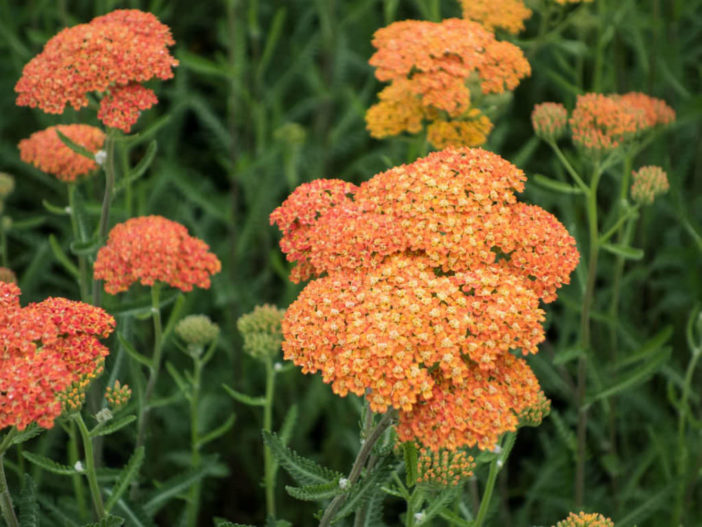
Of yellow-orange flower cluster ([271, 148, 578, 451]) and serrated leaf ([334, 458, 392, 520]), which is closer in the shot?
yellow-orange flower cluster ([271, 148, 578, 451])

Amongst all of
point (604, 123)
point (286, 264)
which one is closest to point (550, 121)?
point (604, 123)

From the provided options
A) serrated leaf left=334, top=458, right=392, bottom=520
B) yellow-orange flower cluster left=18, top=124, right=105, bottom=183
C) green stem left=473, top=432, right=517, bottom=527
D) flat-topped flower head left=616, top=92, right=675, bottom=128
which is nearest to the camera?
serrated leaf left=334, top=458, right=392, bottom=520

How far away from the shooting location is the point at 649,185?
279cm

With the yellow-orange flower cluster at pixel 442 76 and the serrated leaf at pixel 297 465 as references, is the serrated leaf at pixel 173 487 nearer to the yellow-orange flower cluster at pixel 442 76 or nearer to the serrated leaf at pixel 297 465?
the serrated leaf at pixel 297 465

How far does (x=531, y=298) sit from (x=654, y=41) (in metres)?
2.17

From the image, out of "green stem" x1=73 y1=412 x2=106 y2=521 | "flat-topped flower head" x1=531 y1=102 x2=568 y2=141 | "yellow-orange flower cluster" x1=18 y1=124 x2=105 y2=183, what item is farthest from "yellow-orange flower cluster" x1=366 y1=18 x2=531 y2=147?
"green stem" x1=73 y1=412 x2=106 y2=521

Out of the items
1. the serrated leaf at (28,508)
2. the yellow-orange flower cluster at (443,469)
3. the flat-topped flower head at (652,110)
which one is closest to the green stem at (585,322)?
the flat-topped flower head at (652,110)

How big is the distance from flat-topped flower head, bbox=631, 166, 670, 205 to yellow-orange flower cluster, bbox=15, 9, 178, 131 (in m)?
1.64

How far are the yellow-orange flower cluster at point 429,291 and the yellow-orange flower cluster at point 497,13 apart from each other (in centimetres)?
103

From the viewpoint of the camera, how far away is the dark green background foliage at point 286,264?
135 inches

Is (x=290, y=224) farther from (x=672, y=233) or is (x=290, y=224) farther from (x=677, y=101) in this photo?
(x=677, y=101)

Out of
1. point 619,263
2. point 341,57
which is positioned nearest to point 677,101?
point 619,263

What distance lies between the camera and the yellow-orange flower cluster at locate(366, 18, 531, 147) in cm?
279

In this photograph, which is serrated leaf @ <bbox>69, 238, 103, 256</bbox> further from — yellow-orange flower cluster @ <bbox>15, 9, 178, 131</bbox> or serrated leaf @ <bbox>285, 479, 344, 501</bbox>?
serrated leaf @ <bbox>285, 479, 344, 501</bbox>
